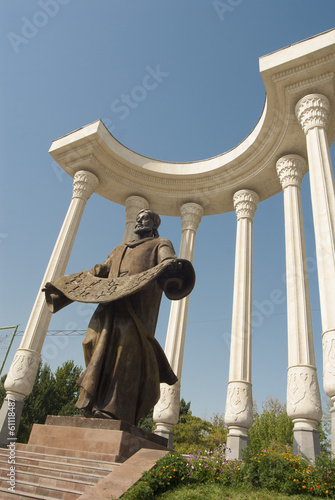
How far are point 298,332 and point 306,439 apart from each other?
340 cm

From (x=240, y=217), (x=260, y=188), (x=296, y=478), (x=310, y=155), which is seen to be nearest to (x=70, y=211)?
(x=240, y=217)

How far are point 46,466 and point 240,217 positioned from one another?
1557 centimetres

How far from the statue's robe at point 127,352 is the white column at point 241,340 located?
7.80 metres

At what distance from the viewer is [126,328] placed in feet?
21.8

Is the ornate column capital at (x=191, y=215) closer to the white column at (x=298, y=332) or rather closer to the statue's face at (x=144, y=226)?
the white column at (x=298, y=332)

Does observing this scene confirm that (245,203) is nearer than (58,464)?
No

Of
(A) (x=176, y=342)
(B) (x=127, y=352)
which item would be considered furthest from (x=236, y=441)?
(B) (x=127, y=352)

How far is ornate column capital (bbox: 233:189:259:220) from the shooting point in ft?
63.2

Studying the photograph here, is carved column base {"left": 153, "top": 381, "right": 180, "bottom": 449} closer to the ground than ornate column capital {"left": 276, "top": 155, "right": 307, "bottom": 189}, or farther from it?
closer to the ground

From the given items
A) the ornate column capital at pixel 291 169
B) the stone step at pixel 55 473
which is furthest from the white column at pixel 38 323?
the ornate column capital at pixel 291 169

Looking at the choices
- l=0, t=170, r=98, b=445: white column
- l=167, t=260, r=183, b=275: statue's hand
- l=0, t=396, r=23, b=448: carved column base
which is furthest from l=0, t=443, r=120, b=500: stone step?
l=0, t=170, r=98, b=445: white column

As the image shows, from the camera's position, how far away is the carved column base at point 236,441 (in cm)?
1315

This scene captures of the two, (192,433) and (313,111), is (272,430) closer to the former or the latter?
(192,433)

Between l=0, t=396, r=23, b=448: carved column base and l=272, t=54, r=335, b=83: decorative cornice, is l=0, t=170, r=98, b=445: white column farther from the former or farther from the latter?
l=272, t=54, r=335, b=83: decorative cornice
